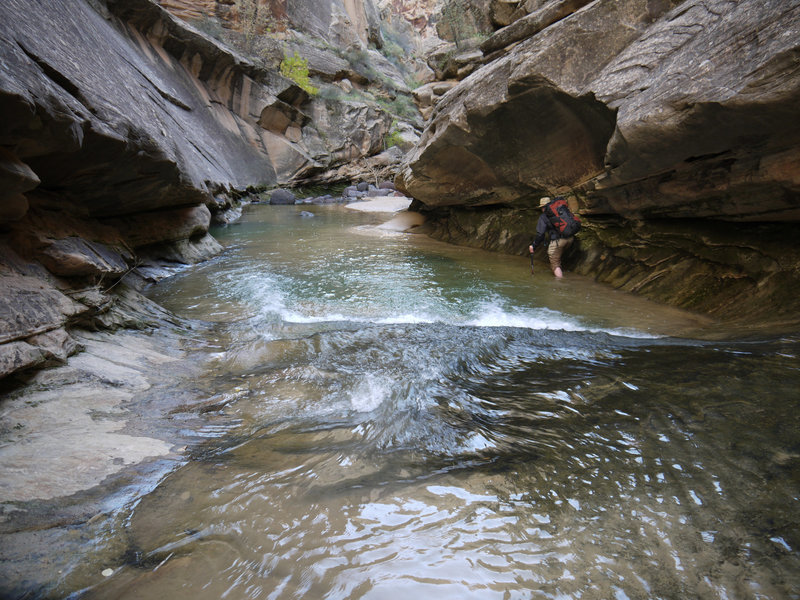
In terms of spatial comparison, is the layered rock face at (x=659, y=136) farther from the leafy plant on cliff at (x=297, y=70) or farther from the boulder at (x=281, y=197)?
the leafy plant on cliff at (x=297, y=70)

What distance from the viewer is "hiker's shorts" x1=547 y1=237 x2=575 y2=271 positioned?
748 centimetres

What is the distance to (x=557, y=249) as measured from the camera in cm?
752

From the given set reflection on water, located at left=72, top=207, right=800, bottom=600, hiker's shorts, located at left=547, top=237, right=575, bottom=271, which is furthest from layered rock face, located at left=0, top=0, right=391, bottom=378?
hiker's shorts, located at left=547, top=237, right=575, bottom=271

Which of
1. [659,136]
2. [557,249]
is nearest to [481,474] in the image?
[659,136]

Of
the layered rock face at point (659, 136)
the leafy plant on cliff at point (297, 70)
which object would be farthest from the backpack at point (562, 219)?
the leafy plant on cliff at point (297, 70)

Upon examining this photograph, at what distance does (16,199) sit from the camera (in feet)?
10.7

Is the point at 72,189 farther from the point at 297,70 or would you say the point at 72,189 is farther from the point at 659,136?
the point at 297,70

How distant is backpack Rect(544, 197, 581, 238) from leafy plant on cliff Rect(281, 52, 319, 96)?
26.1 meters

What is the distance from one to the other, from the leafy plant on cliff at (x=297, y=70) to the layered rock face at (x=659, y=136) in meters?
23.2

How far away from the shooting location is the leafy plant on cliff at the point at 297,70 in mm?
27688

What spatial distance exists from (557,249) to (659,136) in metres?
2.90

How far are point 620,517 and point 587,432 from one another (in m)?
0.71

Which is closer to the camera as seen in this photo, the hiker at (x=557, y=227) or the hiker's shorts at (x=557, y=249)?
the hiker at (x=557, y=227)

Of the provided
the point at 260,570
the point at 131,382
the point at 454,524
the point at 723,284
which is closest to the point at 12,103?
the point at 131,382
